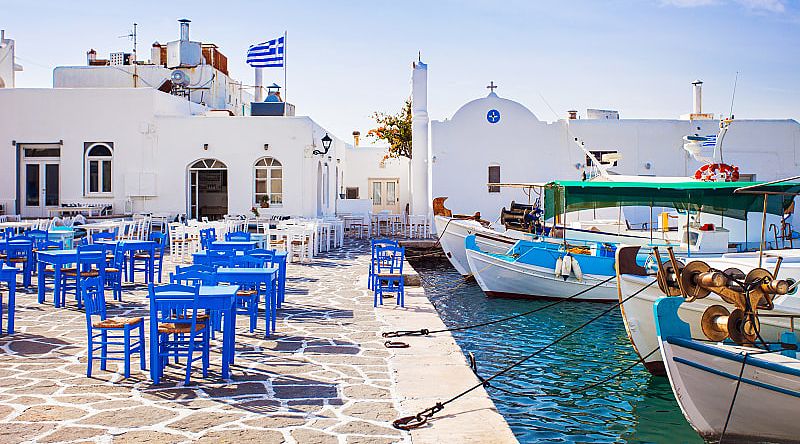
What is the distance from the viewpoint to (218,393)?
21.4ft

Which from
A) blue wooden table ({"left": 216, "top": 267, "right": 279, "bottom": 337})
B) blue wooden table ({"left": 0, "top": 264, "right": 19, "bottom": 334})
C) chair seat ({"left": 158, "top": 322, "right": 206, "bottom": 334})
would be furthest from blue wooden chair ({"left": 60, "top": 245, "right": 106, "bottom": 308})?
chair seat ({"left": 158, "top": 322, "right": 206, "bottom": 334})

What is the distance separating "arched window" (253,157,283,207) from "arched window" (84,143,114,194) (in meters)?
4.58

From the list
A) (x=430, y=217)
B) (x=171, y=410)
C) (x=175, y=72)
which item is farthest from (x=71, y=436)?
(x=175, y=72)

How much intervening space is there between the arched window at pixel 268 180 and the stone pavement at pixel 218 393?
1377 cm

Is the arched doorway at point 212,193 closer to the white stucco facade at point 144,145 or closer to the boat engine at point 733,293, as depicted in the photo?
the white stucco facade at point 144,145

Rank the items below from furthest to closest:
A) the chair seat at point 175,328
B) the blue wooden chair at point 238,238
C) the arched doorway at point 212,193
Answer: the arched doorway at point 212,193, the blue wooden chair at point 238,238, the chair seat at point 175,328

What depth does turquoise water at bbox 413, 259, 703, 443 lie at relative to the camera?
763cm

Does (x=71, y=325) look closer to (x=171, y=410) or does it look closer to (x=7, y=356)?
(x=7, y=356)

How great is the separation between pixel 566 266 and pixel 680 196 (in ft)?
A: 9.22

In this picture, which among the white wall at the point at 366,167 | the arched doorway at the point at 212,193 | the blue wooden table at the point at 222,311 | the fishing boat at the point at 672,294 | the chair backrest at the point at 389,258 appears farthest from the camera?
the white wall at the point at 366,167

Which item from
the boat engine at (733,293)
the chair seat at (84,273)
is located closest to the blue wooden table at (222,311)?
the boat engine at (733,293)

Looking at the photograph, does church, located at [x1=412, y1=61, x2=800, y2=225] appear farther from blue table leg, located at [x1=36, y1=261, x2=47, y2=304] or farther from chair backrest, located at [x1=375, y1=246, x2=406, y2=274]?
blue table leg, located at [x1=36, y1=261, x2=47, y2=304]

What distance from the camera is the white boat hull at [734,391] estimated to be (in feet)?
22.1

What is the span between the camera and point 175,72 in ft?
98.2
